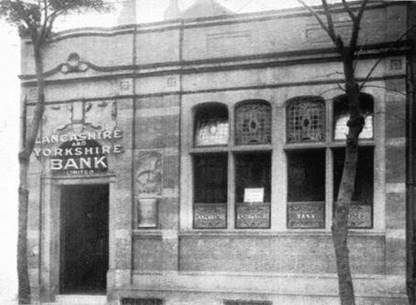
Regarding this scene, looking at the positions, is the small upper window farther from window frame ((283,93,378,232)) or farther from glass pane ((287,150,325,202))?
glass pane ((287,150,325,202))

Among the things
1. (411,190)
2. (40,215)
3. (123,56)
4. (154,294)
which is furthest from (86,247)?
(411,190)

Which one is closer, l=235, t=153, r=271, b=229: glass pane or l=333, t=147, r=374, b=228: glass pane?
l=333, t=147, r=374, b=228: glass pane

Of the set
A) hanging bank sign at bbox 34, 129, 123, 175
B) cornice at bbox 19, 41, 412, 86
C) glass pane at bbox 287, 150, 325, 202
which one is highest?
cornice at bbox 19, 41, 412, 86

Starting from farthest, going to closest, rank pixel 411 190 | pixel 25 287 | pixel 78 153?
1. pixel 78 153
2. pixel 25 287
3. pixel 411 190

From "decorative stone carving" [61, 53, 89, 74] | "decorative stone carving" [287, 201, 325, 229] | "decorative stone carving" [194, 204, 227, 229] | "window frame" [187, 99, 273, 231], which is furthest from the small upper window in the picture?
"decorative stone carving" [61, 53, 89, 74]

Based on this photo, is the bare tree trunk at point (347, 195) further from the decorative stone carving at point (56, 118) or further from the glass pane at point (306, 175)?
the decorative stone carving at point (56, 118)

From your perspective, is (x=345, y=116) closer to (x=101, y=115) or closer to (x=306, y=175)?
(x=306, y=175)

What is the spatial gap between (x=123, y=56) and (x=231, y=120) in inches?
122

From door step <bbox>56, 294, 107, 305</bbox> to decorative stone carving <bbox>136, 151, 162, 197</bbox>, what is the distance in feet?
8.92

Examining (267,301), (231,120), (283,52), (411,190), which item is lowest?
(267,301)

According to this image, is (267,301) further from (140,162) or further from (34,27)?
(34,27)

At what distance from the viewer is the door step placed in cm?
1559

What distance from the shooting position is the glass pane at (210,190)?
47.9ft

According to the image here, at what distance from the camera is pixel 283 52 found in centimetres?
1418
